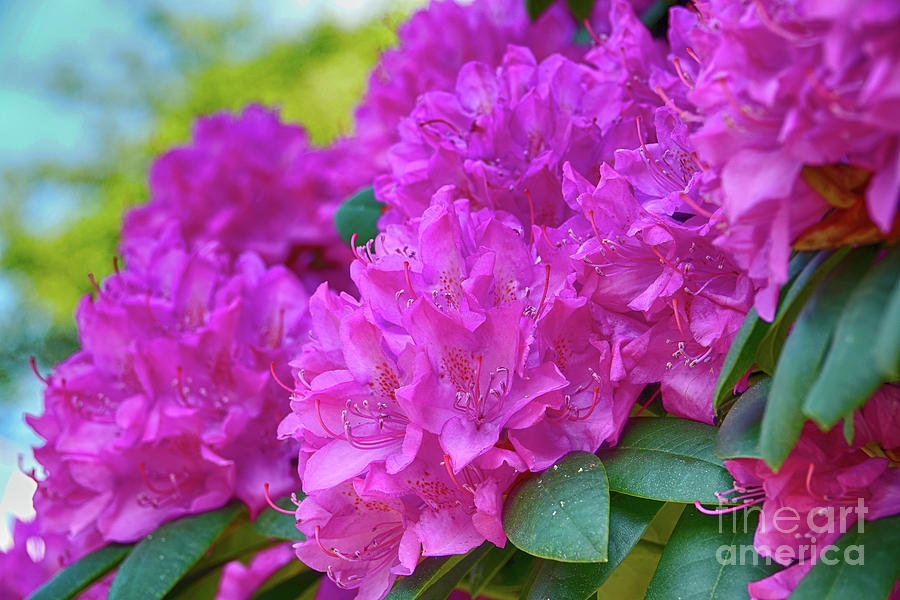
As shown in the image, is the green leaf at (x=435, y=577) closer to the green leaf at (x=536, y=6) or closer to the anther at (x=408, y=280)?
the anther at (x=408, y=280)

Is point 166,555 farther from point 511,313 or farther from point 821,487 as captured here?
point 821,487

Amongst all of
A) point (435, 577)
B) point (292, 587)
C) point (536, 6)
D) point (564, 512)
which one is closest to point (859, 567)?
point (564, 512)

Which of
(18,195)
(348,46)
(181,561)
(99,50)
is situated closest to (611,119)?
(181,561)

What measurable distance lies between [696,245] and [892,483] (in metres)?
0.18

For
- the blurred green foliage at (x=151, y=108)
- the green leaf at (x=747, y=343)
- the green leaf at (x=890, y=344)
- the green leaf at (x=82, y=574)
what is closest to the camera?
the green leaf at (x=890, y=344)

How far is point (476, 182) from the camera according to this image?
0.72 m

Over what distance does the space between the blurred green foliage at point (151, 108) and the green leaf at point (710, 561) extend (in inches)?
86.9

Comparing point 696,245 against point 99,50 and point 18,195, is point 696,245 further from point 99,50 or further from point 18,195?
point 99,50

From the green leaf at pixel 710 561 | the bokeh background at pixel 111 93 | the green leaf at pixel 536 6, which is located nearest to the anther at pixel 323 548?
the green leaf at pixel 710 561

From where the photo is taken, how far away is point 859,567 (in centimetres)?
49

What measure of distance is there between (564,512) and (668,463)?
83 mm

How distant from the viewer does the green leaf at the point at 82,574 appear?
0.84 metres

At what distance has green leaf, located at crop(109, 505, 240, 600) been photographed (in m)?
0.77

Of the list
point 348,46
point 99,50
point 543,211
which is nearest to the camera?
point 543,211
